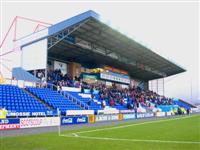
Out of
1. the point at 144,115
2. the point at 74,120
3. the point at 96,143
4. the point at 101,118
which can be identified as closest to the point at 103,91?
the point at 144,115

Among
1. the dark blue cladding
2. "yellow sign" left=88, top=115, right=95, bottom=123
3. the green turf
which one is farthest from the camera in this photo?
the dark blue cladding

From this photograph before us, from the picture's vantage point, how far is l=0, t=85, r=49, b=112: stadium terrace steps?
1013 inches

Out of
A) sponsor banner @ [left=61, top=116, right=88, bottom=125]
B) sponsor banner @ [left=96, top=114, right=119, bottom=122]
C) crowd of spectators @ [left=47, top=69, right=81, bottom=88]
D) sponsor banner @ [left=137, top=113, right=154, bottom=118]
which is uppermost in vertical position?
crowd of spectators @ [left=47, top=69, right=81, bottom=88]

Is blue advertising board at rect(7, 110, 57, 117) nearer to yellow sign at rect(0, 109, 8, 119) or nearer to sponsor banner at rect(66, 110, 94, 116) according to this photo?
yellow sign at rect(0, 109, 8, 119)

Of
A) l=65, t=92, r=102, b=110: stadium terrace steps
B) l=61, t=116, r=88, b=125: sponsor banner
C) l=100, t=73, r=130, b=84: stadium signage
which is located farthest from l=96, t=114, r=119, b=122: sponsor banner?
l=100, t=73, r=130, b=84: stadium signage

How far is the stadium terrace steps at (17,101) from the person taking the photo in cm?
2572

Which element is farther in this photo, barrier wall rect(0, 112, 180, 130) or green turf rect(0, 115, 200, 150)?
barrier wall rect(0, 112, 180, 130)

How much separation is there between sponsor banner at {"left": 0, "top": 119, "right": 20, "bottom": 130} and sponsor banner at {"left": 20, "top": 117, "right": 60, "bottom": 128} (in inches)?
20.1

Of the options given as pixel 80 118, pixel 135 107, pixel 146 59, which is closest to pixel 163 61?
pixel 146 59

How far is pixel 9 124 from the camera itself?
891 inches

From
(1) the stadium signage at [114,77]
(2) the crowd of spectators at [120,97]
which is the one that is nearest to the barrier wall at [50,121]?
(2) the crowd of spectators at [120,97]

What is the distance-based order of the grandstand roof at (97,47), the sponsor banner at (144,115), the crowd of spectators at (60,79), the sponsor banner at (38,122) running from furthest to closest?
the sponsor banner at (144,115), the crowd of spectators at (60,79), the grandstand roof at (97,47), the sponsor banner at (38,122)

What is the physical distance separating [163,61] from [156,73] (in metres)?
8.46

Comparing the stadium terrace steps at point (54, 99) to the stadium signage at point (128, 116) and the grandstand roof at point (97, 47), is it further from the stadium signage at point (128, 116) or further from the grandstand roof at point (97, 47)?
the stadium signage at point (128, 116)
